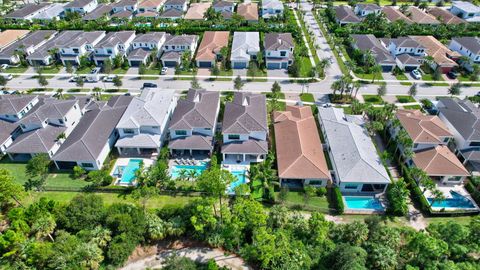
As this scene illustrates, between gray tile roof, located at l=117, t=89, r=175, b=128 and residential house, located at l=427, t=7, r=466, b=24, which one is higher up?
residential house, located at l=427, t=7, r=466, b=24

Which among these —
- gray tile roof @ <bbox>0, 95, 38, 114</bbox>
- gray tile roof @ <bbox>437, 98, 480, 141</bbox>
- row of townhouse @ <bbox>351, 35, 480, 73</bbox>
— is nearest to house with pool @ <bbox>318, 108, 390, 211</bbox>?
gray tile roof @ <bbox>437, 98, 480, 141</bbox>

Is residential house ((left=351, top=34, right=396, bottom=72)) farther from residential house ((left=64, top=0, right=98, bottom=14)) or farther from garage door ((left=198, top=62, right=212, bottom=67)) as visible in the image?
residential house ((left=64, top=0, right=98, bottom=14))

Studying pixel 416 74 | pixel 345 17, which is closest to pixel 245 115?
pixel 416 74

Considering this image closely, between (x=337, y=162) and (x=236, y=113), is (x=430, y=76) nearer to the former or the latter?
(x=337, y=162)

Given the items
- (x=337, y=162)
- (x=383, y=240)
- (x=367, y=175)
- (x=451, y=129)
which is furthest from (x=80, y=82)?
(x=451, y=129)

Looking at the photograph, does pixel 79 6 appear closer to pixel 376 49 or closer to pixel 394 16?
pixel 376 49

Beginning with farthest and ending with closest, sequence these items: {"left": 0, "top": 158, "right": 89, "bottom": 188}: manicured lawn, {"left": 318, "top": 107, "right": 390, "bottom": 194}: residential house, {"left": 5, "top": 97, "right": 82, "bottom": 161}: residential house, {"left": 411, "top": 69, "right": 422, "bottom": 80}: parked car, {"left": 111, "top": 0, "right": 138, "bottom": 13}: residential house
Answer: {"left": 111, "top": 0, "right": 138, "bottom": 13}: residential house, {"left": 411, "top": 69, "right": 422, "bottom": 80}: parked car, {"left": 5, "top": 97, "right": 82, "bottom": 161}: residential house, {"left": 0, "top": 158, "right": 89, "bottom": 188}: manicured lawn, {"left": 318, "top": 107, "right": 390, "bottom": 194}: residential house
